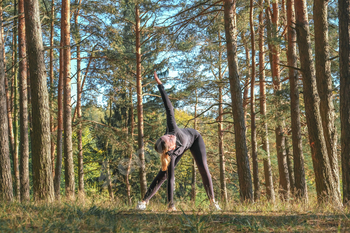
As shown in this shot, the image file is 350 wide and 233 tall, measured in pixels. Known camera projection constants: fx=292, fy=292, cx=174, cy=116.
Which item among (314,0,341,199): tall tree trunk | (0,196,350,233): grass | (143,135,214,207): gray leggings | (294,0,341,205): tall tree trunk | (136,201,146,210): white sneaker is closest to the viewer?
(0,196,350,233): grass

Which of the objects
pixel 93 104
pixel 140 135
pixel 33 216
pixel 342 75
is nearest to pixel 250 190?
pixel 342 75

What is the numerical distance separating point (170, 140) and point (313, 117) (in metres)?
4.35

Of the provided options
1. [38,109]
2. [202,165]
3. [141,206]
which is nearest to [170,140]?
[202,165]

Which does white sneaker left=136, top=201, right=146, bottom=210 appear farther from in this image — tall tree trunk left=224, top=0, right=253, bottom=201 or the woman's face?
tall tree trunk left=224, top=0, right=253, bottom=201

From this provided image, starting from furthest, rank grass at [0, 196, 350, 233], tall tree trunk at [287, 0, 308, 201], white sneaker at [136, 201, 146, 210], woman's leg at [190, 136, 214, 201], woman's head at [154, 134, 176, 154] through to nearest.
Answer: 1. tall tree trunk at [287, 0, 308, 201]
2. woman's leg at [190, 136, 214, 201]
3. white sneaker at [136, 201, 146, 210]
4. woman's head at [154, 134, 176, 154]
5. grass at [0, 196, 350, 233]

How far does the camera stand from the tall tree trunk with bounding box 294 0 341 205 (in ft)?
22.0

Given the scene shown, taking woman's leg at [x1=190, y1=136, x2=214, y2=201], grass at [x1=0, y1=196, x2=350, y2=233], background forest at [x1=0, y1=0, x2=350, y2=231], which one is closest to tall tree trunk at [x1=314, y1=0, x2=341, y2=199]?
background forest at [x1=0, y1=0, x2=350, y2=231]

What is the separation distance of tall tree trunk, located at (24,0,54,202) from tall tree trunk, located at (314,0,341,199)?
661 centimetres

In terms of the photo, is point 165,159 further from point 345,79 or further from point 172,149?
point 345,79

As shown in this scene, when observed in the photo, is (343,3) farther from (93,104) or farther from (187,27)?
(93,104)

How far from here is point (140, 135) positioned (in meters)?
14.7

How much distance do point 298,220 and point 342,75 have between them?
3.14 metres

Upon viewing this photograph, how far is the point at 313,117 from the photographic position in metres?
7.15

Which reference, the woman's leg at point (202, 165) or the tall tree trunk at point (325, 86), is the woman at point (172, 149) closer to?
the woman's leg at point (202, 165)
